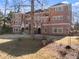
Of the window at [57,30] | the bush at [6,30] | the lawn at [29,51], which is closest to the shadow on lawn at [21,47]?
the lawn at [29,51]

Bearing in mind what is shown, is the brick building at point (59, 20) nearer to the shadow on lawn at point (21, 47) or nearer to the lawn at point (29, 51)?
the shadow on lawn at point (21, 47)

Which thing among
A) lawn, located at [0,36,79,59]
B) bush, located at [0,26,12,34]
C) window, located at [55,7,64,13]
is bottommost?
bush, located at [0,26,12,34]

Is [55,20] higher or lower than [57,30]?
higher

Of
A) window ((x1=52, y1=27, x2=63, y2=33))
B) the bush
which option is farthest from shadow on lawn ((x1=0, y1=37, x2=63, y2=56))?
the bush

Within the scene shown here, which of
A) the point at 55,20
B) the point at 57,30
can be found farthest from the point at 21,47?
the point at 55,20

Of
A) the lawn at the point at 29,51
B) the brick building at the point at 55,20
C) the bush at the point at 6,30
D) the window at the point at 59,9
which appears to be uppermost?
the window at the point at 59,9

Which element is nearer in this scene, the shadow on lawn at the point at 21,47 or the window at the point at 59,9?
the shadow on lawn at the point at 21,47

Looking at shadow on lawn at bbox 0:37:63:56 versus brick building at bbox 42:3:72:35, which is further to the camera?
brick building at bbox 42:3:72:35

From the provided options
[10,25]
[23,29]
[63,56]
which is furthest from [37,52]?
[10,25]

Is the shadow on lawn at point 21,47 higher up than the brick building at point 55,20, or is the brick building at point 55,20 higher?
the brick building at point 55,20

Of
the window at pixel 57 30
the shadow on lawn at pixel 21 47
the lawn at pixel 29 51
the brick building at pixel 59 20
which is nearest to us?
the lawn at pixel 29 51

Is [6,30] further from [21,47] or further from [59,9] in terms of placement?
[21,47]

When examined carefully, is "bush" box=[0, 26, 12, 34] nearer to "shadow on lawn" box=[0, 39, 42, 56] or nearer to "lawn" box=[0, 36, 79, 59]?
"shadow on lawn" box=[0, 39, 42, 56]

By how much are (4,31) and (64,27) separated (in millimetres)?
16316
